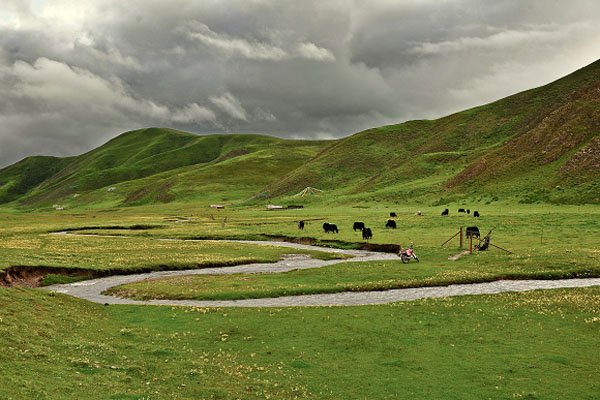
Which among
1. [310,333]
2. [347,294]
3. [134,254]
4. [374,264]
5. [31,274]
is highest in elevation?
[31,274]

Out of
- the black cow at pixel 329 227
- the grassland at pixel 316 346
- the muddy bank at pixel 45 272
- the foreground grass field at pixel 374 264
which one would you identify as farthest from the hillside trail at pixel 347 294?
the black cow at pixel 329 227

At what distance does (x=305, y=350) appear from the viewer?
20000 mm

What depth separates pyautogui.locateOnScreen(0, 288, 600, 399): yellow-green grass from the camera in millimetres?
14852

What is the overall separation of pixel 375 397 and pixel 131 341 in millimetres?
13350

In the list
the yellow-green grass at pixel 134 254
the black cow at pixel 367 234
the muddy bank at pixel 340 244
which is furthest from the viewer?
the black cow at pixel 367 234

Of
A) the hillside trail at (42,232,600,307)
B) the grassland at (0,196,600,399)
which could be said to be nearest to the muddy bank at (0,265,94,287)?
the hillside trail at (42,232,600,307)

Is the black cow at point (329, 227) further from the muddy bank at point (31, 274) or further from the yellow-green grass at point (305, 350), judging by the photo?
the yellow-green grass at point (305, 350)

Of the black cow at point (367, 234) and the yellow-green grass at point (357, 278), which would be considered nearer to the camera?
the yellow-green grass at point (357, 278)

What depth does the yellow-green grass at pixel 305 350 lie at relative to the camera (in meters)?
14.9

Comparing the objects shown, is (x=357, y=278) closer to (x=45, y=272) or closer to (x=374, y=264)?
(x=374, y=264)

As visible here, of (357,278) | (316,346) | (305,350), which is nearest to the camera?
(305,350)

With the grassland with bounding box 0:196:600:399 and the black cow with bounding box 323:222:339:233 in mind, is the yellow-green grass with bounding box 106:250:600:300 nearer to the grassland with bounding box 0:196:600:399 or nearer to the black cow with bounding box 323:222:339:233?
the grassland with bounding box 0:196:600:399

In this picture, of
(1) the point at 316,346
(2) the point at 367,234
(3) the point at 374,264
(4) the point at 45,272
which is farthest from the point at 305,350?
(2) the point at 367,234

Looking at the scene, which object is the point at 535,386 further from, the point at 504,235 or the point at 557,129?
the point at 557,129
